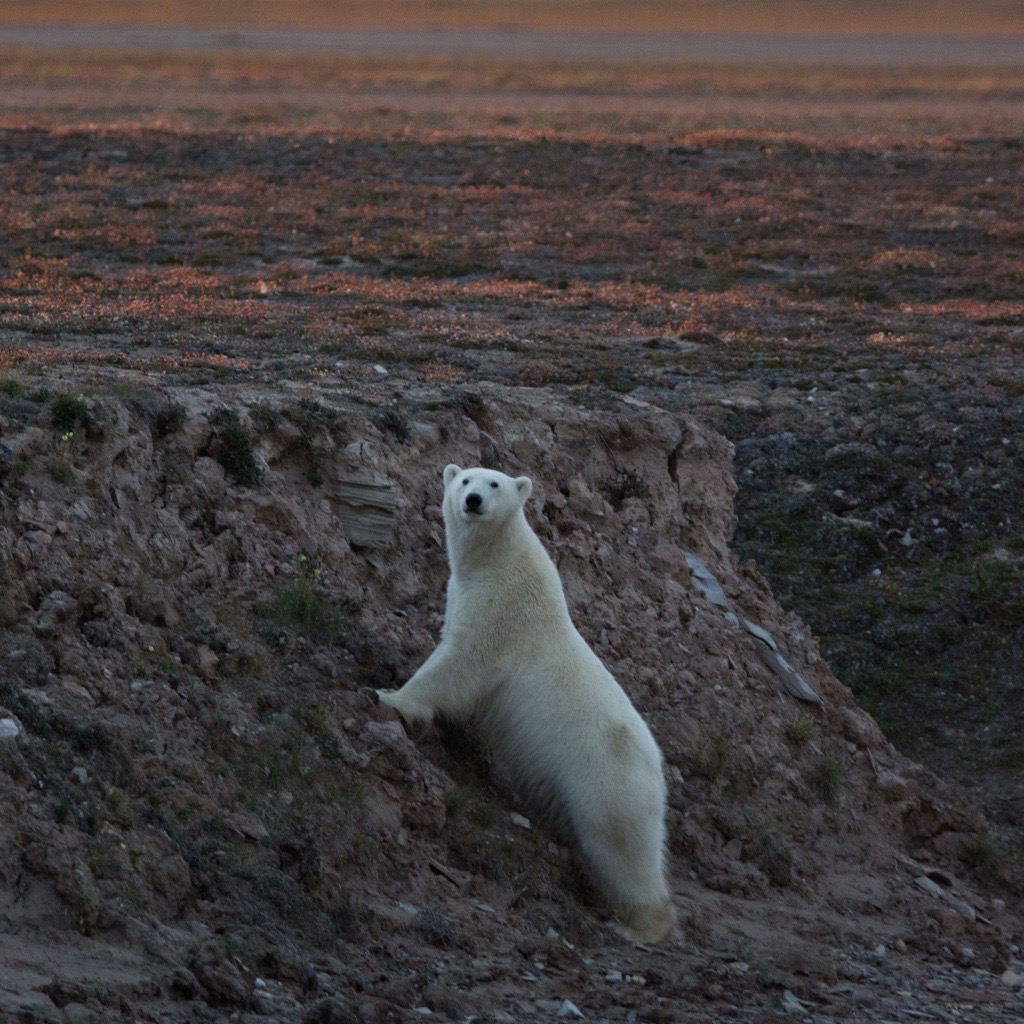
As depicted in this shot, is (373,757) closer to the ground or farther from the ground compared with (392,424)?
closer to the ground

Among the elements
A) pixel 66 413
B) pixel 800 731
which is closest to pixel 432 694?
pixel 66 413

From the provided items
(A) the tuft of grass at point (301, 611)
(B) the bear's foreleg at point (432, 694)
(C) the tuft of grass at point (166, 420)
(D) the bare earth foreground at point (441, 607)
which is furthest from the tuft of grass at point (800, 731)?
(C) the tuft of grass at point (166, 420)

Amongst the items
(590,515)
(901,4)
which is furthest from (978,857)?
(901,4)

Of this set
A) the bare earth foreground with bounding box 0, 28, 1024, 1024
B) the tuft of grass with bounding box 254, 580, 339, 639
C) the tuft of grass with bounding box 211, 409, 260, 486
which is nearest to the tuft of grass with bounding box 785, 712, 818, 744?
the bare earth foreground with bounding box 0, 28, 1024, 1024

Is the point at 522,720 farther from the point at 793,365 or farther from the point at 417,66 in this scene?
the point at 417,66

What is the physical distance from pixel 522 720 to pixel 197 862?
95.6 inches

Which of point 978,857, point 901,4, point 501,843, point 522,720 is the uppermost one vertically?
point 901,4

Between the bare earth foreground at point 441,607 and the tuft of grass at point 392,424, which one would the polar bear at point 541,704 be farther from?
the tuft of grass at point 392,424

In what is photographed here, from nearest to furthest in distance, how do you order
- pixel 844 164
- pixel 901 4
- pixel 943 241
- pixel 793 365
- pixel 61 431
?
pixel 61 431
pixel 793 365
pixel 943 241
pixel 844 164
pixel 901 4

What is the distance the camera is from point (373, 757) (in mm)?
8266

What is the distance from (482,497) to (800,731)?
374cm

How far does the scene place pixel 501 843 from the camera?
8.38m

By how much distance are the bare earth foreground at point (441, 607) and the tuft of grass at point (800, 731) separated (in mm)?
21

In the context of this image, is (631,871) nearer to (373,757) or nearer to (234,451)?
(373,757)
